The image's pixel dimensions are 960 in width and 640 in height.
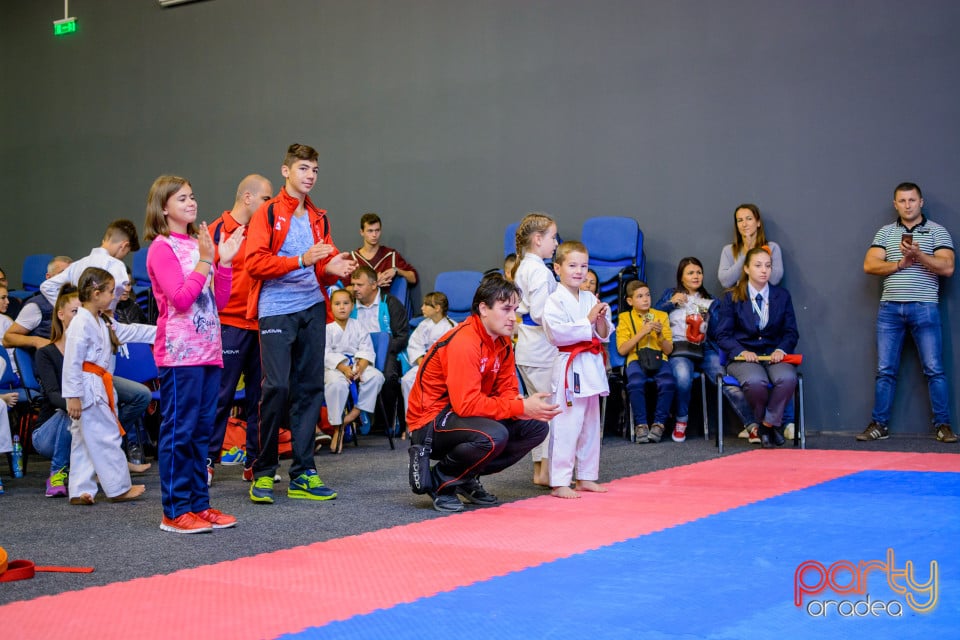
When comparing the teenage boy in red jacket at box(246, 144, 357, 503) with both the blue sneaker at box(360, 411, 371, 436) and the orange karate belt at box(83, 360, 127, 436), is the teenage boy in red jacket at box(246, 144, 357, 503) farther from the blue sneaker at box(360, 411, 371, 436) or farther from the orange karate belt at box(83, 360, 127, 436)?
the blue sneaker at box(360, 411, 371, 436)

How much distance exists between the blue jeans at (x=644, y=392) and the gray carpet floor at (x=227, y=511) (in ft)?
1.86

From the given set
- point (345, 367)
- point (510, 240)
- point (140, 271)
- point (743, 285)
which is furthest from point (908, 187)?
point (140, 271)

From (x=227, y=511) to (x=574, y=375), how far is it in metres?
1.70

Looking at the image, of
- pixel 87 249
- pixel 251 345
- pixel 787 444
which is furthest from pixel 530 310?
pixel 87 249

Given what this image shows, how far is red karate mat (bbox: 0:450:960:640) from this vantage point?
2.48 m

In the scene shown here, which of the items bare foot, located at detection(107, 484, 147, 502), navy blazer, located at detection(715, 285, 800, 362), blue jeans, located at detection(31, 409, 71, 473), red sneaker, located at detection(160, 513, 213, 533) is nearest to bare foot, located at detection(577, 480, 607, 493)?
red sneaker, located at detection(160, 513, 213, 533)

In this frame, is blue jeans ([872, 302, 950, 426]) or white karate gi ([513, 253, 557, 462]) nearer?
white karate gi ([513, 253, 557, 462])

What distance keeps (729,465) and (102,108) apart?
853 cm

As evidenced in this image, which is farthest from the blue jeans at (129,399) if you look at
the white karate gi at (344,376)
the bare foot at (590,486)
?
the bare foot at (590,486)

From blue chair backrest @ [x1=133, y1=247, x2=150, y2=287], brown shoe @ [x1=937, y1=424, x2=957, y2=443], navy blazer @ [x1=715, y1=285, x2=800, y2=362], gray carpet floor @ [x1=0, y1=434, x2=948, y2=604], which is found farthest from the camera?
blue chair backrest @ [x1=133, y1=247, x2=150, y2=287]

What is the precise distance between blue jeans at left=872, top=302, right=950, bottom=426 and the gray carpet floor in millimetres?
344

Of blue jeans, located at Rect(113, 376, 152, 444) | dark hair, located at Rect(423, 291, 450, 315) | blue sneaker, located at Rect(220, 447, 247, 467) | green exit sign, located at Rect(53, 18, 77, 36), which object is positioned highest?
green exit sign, located at Rect(53, 18, 77, 36)

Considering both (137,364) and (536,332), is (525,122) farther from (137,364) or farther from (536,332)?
(137,364)

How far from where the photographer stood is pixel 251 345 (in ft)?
16.2
